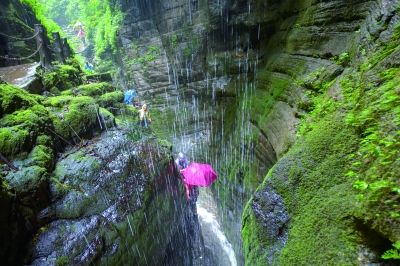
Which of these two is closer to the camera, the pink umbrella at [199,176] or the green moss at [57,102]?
the green moss at [57,102]

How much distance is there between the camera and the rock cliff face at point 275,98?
237 centimetres

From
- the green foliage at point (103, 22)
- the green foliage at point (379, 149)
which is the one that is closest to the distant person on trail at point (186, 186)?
the green foliage at point (379, 149)

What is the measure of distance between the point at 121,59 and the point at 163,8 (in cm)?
465

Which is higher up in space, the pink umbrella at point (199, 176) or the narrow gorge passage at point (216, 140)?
the narrow gorge passage at point (216, 140)

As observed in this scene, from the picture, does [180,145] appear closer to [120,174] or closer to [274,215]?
[120,174]

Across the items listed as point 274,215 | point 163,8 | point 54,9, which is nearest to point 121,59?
point 163,8

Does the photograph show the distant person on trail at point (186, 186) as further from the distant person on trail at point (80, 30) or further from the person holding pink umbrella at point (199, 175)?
the distant person on trail at point (80, 30)

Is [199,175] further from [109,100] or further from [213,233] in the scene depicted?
[213,233]

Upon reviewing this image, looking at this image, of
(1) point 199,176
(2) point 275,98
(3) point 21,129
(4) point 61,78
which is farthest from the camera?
(4) point 61,78

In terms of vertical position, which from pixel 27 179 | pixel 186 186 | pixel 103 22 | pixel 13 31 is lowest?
pixel 186 186

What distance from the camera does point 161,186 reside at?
6.58 meters

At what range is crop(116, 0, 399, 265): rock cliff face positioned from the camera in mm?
2365

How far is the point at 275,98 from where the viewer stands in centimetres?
657

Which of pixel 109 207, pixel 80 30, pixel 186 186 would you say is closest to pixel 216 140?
pixel 186 186
